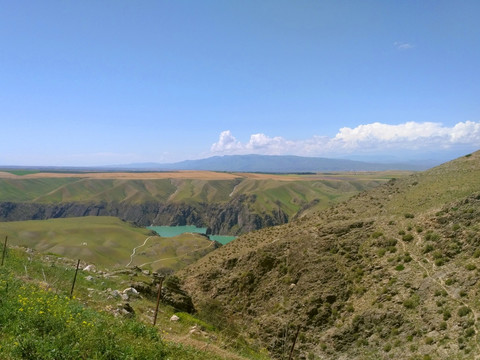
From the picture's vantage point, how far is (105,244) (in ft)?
338

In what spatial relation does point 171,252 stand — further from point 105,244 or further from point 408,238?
point 408,238

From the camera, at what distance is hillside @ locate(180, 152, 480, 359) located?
16.9 metres

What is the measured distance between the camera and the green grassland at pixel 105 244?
84375mm

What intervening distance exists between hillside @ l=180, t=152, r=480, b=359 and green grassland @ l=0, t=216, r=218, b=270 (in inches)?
2050

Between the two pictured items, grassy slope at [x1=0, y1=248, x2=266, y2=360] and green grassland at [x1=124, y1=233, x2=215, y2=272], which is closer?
grassy slope at [x1=0, y1=248, x2=266, y2=360]

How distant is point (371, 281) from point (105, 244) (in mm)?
99337

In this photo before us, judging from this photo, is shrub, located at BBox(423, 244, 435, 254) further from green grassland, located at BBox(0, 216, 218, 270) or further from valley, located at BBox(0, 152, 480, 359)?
green grassland, located at BBox(0, 216, 218, 270)

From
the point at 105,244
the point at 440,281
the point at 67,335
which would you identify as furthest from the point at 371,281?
the point at 105,244

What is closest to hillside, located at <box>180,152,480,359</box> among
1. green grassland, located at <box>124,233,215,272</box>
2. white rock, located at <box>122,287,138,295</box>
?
white rock, located at <box>122,287,138,295</box>

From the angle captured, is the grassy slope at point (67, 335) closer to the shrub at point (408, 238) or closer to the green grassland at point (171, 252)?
the shrub at point (408, 238)

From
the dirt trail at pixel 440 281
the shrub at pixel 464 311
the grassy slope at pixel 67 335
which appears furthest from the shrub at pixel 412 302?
the grassy slope at pixel 67 335

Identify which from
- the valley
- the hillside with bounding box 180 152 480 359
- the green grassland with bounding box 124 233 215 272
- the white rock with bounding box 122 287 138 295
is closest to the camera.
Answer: the hillside with bounding box 180 152 480 359

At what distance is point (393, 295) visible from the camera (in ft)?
65.6

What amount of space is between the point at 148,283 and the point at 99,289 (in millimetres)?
5165
